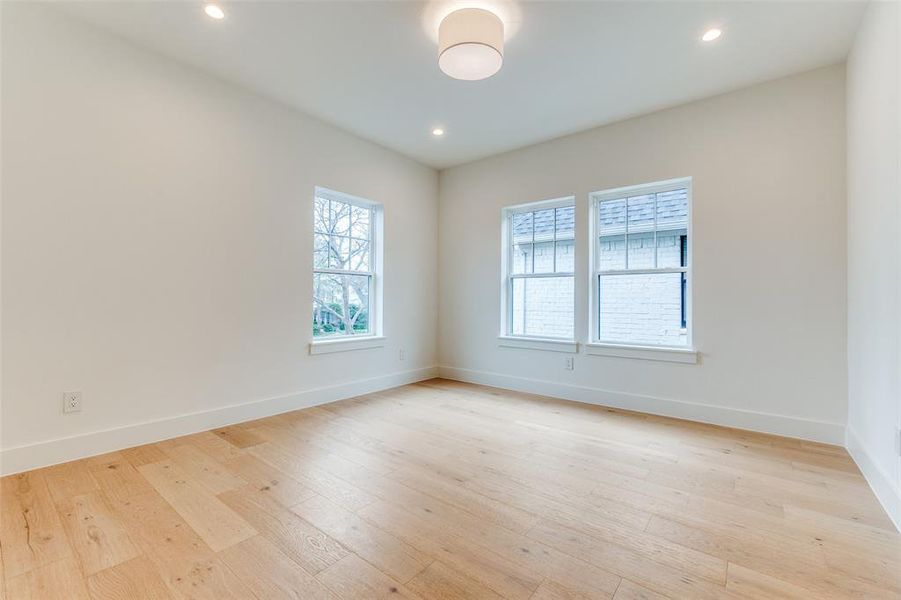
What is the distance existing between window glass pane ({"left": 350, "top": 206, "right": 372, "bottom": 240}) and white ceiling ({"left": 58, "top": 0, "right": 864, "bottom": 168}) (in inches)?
36.3

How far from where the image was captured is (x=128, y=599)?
4.13 feet

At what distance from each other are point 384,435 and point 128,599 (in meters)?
1.65

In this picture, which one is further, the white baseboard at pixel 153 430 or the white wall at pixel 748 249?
the white wall at pixel 748 249

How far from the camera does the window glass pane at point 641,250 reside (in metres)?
3.51

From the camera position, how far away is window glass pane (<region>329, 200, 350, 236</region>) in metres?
3.87

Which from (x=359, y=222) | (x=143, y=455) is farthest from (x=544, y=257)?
(x=143, y=455)

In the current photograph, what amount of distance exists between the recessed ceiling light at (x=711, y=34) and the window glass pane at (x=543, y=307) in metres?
2.12

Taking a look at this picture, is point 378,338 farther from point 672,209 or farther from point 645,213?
point 672,209

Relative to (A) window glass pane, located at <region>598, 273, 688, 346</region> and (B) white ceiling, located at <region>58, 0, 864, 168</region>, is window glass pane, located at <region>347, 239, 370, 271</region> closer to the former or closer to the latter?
(B) white ceiling, located at <region>58, 0, 864, 168</region>

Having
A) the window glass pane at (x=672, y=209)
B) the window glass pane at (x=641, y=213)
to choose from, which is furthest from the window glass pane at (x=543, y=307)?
the window glass pane at (x=672, y=209)

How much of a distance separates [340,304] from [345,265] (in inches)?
15.7

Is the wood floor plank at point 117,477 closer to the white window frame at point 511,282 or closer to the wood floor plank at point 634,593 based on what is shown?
the wood floor plank at point 634,593

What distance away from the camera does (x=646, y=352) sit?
3.41 meters

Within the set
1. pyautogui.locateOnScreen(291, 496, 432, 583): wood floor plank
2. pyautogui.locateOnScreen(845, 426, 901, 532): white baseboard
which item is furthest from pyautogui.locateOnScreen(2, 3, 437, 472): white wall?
pyautogui.locateOnScreen(845, 426, 901, 532): white baseboard
